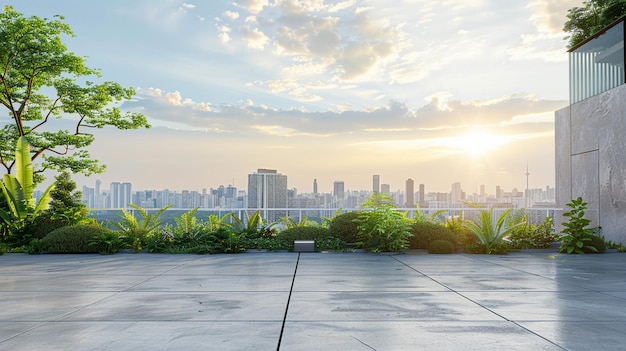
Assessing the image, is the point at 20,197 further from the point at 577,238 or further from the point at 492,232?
the point at 577,238

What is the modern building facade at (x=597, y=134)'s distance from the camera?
14.9 m

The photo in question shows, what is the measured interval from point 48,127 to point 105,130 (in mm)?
2125

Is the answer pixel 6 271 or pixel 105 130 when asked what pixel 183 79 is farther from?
pixel 6 271

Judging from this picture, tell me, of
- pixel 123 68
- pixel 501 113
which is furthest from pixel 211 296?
pixel 501 113

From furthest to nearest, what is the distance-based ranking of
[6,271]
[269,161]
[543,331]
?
[269,161] < [6,271] < [543,331]

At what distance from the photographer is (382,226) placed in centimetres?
1350

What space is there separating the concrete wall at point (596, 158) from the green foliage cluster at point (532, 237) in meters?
1.96

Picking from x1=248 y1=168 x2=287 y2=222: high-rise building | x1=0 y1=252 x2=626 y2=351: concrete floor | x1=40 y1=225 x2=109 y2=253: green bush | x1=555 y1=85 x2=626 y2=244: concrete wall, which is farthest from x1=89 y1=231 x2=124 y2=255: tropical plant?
x1=555 y1=85 x2=626 y2=244: concrete wall

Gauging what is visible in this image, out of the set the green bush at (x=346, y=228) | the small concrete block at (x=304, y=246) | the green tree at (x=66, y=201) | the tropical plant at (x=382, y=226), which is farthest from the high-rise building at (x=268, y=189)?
the green tree at (x=66, y=201)

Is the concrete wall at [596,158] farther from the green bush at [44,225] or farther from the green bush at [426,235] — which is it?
the green bush at [44,225]

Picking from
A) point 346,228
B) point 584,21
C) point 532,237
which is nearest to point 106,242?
point 346,228

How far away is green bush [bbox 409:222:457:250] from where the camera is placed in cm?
1402

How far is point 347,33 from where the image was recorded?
1558 centimetres

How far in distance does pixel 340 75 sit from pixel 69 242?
33.2 ft
